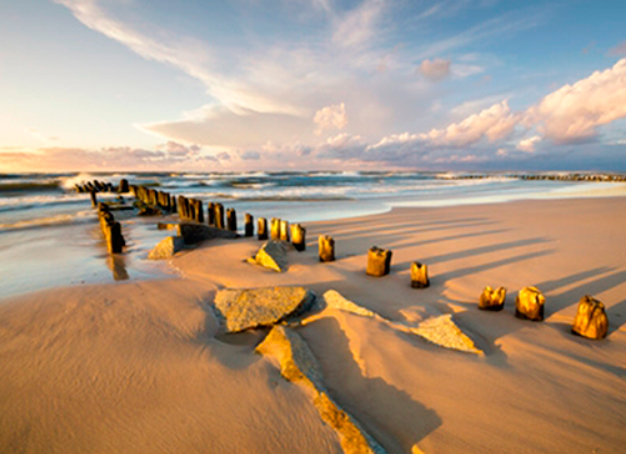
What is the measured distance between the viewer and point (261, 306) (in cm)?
387

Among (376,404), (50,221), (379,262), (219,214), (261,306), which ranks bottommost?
(50,221)

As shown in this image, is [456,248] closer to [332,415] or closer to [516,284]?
[516,284]

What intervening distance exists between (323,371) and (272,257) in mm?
3466

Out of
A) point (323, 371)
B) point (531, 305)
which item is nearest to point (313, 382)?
point (323, 371)

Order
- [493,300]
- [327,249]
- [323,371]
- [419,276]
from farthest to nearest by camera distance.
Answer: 1. [327,249]
2. [419,276]
3. [493,300]
4. [323,371]

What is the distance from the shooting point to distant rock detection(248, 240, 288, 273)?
5887 millimetres

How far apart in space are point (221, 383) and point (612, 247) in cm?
909

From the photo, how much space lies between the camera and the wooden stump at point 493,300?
394 centimetres

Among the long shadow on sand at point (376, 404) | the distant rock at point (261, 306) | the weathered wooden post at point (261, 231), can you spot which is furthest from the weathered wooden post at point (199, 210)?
the long shadow on sand at point (376, 404)

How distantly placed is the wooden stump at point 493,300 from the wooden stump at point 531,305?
0.22 metres

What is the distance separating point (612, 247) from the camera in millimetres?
6719

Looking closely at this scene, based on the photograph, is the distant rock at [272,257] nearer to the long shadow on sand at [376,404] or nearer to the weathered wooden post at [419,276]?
the weathered wooden post at [419,276]

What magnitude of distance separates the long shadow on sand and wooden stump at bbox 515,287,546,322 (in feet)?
7.83

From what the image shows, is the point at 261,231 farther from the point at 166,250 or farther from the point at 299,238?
the point at 166,250
